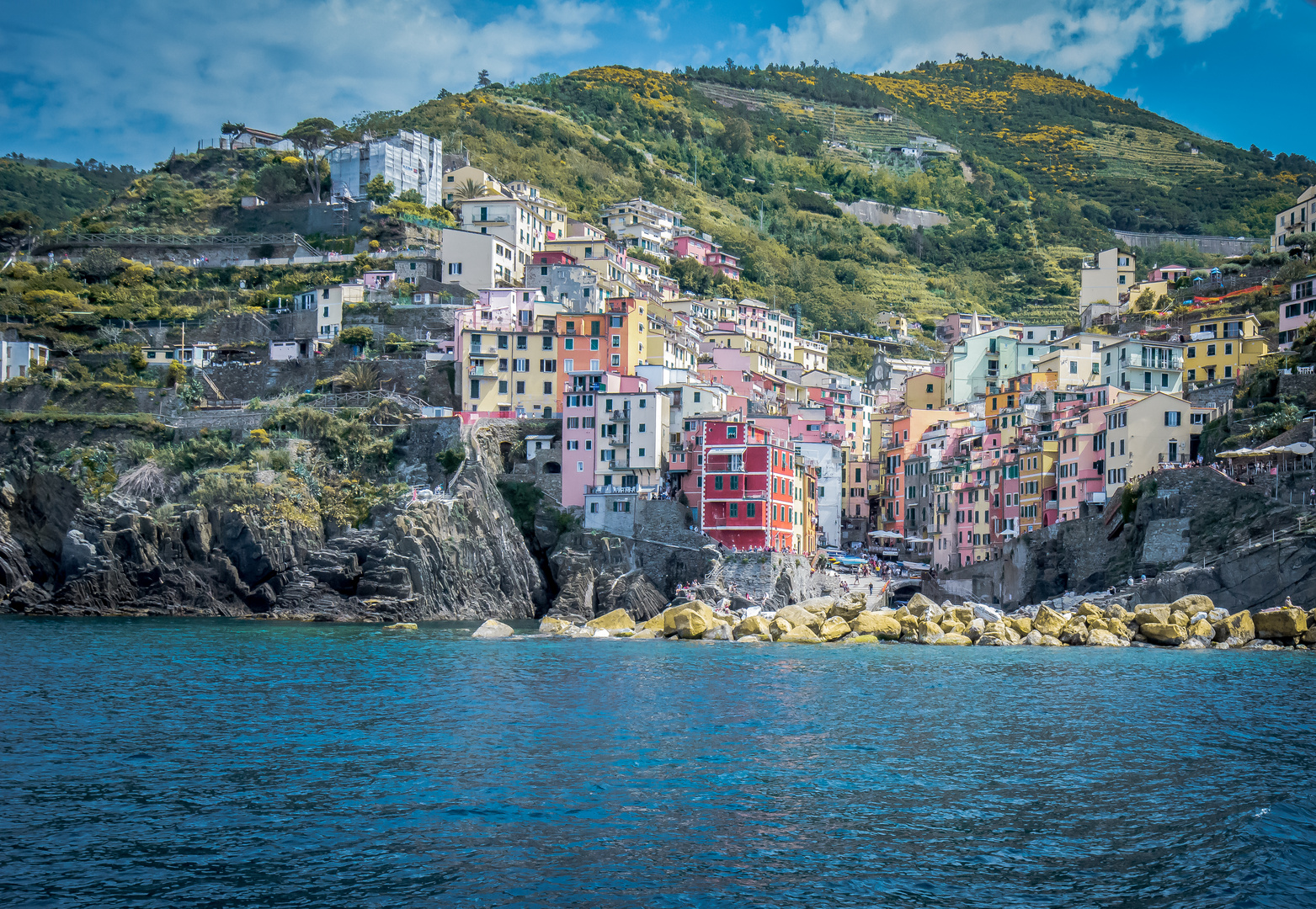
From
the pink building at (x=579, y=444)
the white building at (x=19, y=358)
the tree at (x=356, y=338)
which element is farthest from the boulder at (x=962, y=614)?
the white building at (x=19, y=358)

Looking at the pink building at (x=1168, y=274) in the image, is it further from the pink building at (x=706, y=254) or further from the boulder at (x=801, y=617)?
the boulder at (x=801, y=617)

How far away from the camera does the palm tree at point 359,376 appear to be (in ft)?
240

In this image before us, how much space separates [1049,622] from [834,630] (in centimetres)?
964

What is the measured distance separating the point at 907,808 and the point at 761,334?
293ft

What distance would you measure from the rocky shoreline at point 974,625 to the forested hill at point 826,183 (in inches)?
2324

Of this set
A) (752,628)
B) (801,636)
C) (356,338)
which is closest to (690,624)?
(752,628)

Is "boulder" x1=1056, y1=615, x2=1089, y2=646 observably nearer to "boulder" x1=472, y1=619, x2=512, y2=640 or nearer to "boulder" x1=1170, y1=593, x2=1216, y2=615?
"boulder" x1=1170, y1=593, x2=1216, y2=615

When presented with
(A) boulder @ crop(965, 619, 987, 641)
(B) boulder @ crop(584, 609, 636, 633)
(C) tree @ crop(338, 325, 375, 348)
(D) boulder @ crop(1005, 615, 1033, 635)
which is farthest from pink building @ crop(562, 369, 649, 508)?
(D) boulder @ crop(1005, 615, 1033, 635)

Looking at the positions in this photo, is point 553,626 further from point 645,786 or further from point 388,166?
point 388,166

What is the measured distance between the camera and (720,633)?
2160 inches

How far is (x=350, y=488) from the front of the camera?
66312 mm

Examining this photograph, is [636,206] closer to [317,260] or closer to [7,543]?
[317,260]

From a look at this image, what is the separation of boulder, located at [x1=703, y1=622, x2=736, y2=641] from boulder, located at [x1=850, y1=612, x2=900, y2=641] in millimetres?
5845

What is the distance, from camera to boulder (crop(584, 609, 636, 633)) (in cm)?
5619
